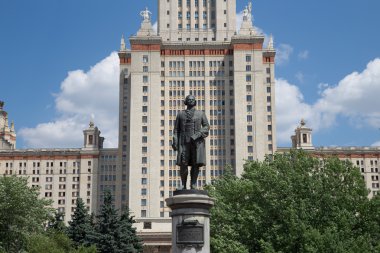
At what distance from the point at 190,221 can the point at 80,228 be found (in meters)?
39.1

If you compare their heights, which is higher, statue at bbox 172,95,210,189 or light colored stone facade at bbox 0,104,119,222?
light colored stone facade at bbox 0,104,119,222

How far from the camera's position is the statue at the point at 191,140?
23.4 metres

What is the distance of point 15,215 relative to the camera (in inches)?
2146

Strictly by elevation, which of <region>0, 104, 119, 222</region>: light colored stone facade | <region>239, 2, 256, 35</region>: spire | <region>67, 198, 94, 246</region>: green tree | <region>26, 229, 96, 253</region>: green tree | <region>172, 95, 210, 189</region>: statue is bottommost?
<region>26, 229, 96, 253</region>: green tree

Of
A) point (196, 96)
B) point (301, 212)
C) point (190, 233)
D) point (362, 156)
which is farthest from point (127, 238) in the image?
point (362, 156)

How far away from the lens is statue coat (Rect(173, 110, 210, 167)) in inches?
920

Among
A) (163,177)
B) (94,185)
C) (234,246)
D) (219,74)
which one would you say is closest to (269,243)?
(234,246)

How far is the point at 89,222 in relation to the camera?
200 feet

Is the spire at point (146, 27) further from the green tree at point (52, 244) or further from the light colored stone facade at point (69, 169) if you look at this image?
the green tree at point (52, 244)

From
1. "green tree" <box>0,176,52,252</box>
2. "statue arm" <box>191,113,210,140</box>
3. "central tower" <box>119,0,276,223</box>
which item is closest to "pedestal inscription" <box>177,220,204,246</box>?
"statue arm" <box>191,113,210,140</box>

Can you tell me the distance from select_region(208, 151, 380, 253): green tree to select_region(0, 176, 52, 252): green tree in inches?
750

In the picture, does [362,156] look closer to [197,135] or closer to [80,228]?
[80,228]

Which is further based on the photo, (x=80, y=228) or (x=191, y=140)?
(x=80, y=228)

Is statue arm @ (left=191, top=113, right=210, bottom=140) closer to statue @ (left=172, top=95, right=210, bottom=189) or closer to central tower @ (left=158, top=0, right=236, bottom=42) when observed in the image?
statue @ (left=172, top=95, right=210, bottom=189)
